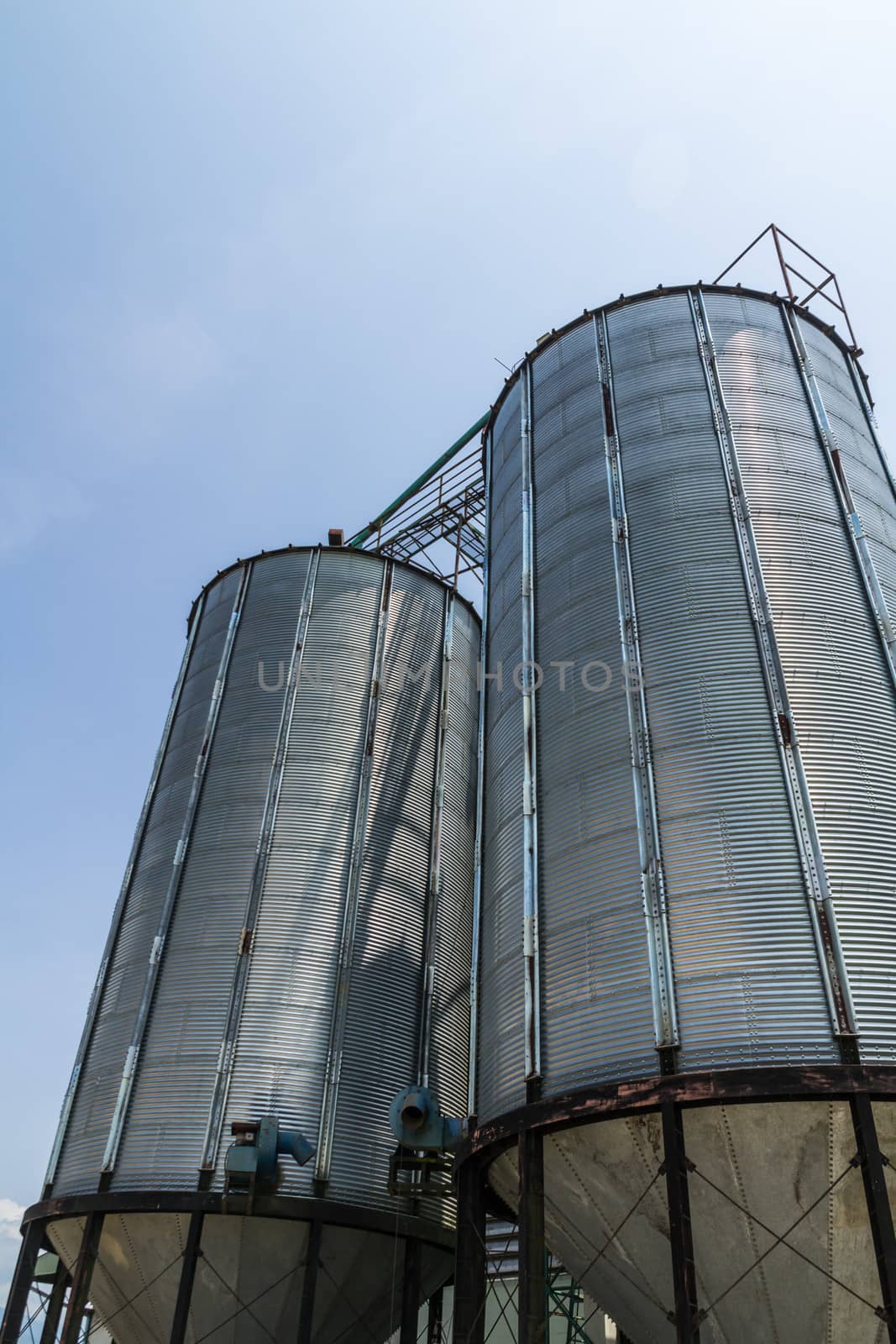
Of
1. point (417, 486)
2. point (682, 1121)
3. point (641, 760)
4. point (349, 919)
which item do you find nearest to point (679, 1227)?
point (682, 1121)

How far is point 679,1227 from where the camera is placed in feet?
41.4

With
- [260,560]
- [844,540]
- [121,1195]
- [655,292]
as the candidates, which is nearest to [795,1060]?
[844,540]

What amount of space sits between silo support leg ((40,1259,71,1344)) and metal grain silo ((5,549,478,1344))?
137 centimetres

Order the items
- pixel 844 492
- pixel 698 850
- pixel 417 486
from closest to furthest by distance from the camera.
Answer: pixel 698 850, pixel 844 492, pixel 417 486

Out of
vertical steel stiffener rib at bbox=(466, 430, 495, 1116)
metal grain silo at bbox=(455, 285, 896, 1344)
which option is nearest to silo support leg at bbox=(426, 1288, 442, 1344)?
vertical steel stiffener rib at bbox=(466, 430, 495, 1116)

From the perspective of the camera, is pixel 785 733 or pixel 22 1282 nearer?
pixel 785 733

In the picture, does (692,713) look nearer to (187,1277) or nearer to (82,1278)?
(187,1277)

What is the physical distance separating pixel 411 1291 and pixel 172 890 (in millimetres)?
10126

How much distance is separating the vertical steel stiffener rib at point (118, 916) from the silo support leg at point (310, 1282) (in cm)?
613

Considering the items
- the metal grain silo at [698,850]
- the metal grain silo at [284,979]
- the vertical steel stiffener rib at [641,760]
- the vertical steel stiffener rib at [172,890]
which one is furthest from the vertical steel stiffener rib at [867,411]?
the vertical steel stiffener rib at [172,890]

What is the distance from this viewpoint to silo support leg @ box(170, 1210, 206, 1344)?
19031 mm

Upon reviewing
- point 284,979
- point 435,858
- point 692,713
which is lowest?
point 284,979

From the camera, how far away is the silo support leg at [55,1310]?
21.5 m

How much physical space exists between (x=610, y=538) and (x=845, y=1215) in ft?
38.9
